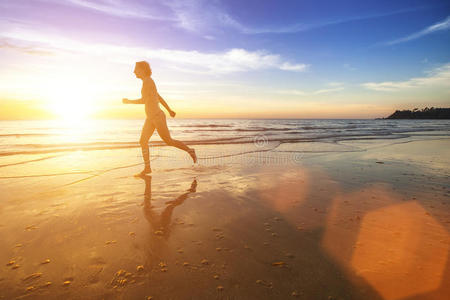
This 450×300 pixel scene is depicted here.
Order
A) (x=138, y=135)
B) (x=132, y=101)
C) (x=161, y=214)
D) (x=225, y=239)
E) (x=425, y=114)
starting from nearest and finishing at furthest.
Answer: (x=225, y=239)
(x=161, y=214)
(x=132, y=101)
(x=138, y=135)
(x=425, y=114)

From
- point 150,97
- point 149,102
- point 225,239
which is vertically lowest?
point 225,239

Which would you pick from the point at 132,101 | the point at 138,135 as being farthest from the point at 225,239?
the point at 138,135

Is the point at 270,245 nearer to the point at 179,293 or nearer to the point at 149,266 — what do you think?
the point at 179,293

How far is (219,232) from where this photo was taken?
2672mm

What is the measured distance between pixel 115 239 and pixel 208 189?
7.09 feet

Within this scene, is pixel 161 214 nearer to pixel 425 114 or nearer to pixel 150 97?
pixel 150 97

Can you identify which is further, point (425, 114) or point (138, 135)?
point (425, 114)

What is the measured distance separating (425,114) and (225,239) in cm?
13590

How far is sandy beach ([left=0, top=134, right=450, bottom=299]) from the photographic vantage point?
70.2 inches

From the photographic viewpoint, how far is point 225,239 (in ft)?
8.21

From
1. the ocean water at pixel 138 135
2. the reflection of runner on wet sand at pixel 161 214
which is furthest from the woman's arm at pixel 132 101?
the ocean water at pixel 138 135

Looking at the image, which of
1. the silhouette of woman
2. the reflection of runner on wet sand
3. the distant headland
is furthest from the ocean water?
the distant headland

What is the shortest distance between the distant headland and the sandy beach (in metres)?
122

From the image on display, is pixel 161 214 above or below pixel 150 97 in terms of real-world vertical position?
below
